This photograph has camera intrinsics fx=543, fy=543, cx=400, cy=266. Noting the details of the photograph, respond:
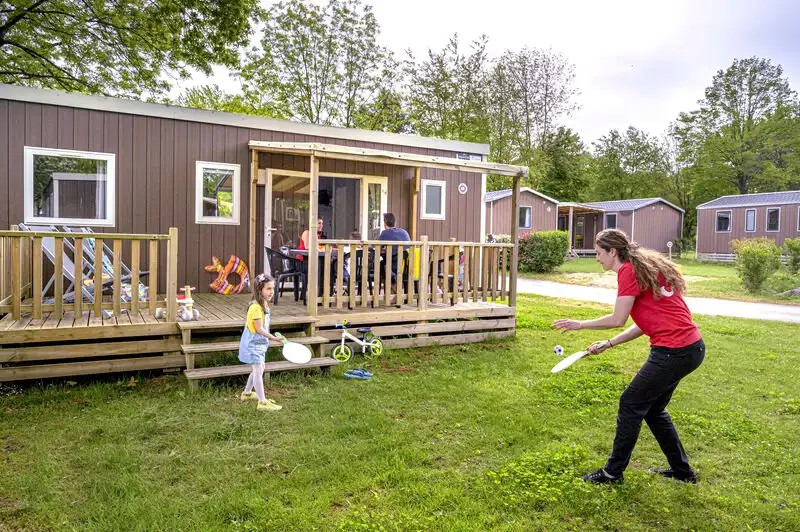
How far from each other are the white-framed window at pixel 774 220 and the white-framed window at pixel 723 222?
1681mm

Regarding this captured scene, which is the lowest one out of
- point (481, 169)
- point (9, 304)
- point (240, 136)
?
point (9, 304)

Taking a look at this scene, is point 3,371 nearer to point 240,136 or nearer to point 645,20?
point 240,136

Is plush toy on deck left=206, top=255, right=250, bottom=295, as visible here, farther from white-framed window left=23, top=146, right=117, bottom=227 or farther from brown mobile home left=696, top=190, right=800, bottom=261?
brown mobile home left=696, top=190, right=800, bottom=261

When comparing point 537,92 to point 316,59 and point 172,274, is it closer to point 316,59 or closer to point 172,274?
point 316,59

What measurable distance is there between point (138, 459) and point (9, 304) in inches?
122

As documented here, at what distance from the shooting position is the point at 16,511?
8.70ft

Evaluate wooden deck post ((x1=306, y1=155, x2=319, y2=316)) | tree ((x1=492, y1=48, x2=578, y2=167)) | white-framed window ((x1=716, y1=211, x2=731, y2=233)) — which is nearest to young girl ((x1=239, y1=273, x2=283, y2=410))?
wooden deck post ((x1=306, y1=155, x2=319, y2=316))

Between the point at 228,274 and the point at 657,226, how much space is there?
2625 cm

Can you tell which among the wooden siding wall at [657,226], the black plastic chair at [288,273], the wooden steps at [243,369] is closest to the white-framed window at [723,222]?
the wooden siding wall at [657,226]

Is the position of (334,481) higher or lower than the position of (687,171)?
lower

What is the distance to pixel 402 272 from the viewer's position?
671 cm

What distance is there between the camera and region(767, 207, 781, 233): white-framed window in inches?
926

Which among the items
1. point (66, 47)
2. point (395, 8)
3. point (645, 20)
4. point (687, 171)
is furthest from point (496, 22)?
point (687, 171)

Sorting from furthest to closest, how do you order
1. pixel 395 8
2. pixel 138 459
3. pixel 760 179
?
pixel 760 179 < pixel 395 8 < pixel 138 459
